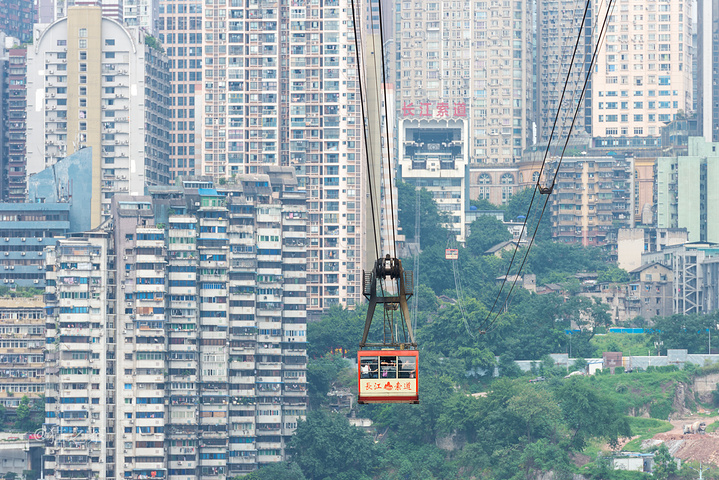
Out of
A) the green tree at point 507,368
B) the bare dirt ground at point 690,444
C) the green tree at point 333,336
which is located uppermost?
the green tree at point 333,336

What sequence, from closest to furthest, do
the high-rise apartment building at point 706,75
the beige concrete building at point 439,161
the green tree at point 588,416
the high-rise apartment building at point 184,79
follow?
1. the green tree at point 588,416
2. the high-rise apartment building at point 184,79
3. the beige concrete building at point 439,161
4. the high-rise apartment building at point 706,75

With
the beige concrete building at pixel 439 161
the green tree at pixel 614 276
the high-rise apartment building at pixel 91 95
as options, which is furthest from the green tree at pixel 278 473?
the beige concrete building at pixel 439 161

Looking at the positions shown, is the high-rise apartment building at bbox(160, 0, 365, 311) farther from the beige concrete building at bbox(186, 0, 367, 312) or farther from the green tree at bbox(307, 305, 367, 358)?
the green tree at bbox(307, 305, 367, 358)

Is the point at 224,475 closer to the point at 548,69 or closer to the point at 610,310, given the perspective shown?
the point at 610,310

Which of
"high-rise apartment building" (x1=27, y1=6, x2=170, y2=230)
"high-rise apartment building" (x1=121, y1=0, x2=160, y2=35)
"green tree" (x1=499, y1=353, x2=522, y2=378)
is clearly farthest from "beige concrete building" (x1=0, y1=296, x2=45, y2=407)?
"high-rise apartment building" (x1=121, y1=0, x2=160, y2=35)

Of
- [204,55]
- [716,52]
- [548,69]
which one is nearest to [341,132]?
[204,55]

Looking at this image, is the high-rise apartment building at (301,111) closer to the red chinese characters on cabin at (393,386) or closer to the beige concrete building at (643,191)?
the beige concrete building at (643,191)

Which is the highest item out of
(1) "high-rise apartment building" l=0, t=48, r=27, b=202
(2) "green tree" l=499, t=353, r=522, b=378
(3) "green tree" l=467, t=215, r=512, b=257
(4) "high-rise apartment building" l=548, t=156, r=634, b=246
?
(1) "high-rise apartment building" l=0, t=48, r=27, b=202

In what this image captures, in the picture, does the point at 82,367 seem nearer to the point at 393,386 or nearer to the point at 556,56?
the point at 393,386
